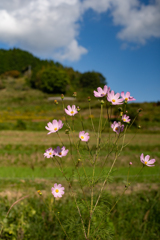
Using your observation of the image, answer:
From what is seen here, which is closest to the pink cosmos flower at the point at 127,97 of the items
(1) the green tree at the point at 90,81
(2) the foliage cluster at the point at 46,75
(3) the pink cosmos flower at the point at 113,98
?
(3) the pink cosmos flower at the point at 113,98

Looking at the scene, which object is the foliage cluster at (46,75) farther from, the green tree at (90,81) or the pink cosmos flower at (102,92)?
the pink cosmos flower at (102,92)

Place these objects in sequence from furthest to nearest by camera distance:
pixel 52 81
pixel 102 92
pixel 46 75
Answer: pixel 46 75 < pixel 52 81 < pixel 102 92

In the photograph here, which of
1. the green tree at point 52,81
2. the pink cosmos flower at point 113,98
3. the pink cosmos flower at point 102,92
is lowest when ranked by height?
the pink cosmos flower at point 113,98

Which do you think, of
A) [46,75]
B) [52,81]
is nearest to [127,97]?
[52,81]

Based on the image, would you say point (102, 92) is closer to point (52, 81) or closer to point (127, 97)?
point (127, 97)

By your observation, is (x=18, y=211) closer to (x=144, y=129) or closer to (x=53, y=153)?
(x=53, y=153)

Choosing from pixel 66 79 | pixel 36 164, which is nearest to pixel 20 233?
pixel 36 164

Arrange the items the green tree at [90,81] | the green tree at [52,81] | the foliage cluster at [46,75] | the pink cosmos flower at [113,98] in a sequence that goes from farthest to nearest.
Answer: the green tree at [90,81], the foliage cluster at [46,75], the green tree at [52,81], the pink cosmos flower at [113,98]

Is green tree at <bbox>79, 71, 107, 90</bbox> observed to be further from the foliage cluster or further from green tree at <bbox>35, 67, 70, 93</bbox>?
green tree at <bbox>35, 67, 70, 93</bbox>

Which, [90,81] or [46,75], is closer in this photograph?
[46,75]

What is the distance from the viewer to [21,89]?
44.7m

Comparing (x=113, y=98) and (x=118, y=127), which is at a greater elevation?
(x=113, y=98)

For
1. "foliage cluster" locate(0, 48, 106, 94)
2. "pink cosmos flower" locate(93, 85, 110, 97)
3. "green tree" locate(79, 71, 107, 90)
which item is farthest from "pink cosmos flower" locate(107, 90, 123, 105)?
"green tree" locate(79, 71, 107, 90)

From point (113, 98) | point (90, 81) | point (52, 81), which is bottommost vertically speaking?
point (113, 98)
